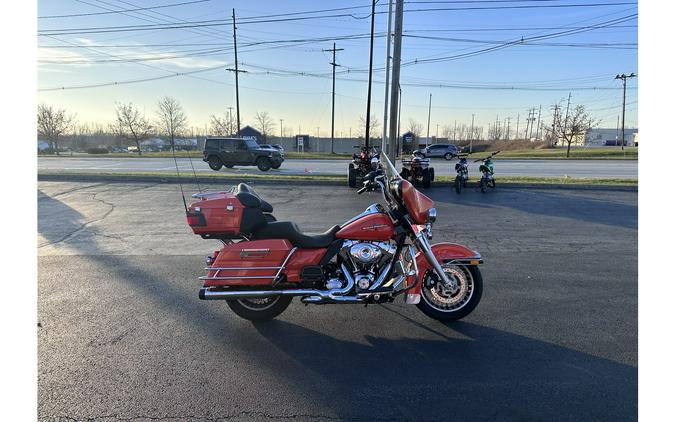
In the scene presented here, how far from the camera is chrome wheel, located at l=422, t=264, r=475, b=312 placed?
3643mm

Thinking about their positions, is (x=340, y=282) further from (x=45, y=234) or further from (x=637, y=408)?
(x=45, y=234)

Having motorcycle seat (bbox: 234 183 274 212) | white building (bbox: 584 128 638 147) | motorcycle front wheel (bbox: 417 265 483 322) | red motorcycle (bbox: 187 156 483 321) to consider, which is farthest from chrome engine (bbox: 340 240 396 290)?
white building (bbox: 584 128 638 147)

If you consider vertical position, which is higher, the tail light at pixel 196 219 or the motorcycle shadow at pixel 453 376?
the tail light at pixel 196 219

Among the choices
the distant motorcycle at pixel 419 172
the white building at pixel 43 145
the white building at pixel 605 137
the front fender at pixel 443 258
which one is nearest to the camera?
the front fender at pixel 443 258

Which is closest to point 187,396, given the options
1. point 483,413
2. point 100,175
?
point 483,413

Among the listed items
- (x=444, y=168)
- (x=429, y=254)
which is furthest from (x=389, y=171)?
(x=444, y=168)

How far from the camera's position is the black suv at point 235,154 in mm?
22828

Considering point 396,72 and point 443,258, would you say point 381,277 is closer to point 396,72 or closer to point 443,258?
point 443,258

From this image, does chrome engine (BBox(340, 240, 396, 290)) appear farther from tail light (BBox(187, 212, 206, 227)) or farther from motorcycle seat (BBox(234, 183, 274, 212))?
tail light (BBox(187, 212, 206, 227))

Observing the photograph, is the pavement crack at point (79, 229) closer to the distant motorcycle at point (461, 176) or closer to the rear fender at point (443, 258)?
the rear fender at point (443, 258)

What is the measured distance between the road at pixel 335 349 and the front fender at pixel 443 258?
1.50ft

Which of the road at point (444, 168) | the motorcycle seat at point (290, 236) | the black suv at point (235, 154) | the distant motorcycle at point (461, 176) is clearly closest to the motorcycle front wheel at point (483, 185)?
the distant motorcycle at point (461, 176)

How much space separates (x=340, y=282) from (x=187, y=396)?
59.9 inches

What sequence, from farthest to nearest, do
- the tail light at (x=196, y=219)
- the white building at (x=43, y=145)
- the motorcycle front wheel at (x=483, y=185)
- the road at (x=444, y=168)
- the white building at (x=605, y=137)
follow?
the white building at (x=605, y=137), the white building at (x=43, y=145), the road at (x=444, y=168), the motorcycle front wheel at (x=483, y=185), the tail light at (x=196, y=219)
